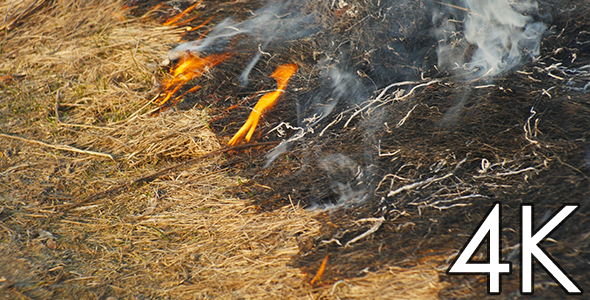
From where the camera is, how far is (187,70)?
362 cm

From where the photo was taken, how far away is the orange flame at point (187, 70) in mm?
3534

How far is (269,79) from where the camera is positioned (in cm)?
349

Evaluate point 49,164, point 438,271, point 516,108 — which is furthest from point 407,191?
point 49,164

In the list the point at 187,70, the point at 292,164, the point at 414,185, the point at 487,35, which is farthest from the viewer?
the point at 187,70

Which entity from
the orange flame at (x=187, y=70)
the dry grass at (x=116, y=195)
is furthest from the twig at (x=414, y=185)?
the orange flame at (x=187, y=70)

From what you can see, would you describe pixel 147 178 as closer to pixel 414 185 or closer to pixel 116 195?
pixel 116 195

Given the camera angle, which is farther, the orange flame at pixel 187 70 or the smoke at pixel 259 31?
the smoke at pixel 259 31

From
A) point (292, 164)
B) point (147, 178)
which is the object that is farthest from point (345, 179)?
point (147, 178)

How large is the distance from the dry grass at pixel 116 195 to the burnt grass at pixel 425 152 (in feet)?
0.47

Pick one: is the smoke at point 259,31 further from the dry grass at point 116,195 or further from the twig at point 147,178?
the twig at point 147,178

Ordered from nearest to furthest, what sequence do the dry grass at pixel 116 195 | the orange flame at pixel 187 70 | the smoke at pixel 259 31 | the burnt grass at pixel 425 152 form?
the burnt grass at pixel 425 152
the dry grass at pixel 116 195
the orange flame at pixel 187 70
the smoke at pixel 259 31

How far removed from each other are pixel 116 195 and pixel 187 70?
4.19 ft

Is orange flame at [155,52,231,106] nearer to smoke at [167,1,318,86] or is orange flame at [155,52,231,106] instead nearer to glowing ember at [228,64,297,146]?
smoke at [167,1,318,86]

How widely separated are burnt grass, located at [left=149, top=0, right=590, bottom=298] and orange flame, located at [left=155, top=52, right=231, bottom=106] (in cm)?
11
